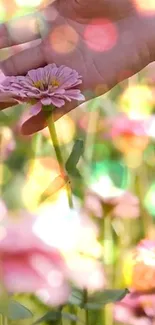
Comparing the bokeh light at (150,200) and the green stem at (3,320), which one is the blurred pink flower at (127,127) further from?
the green stem at (3,320)

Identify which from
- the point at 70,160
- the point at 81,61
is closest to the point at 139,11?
the point at 81,61

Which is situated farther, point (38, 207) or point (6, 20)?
point (6, 20)

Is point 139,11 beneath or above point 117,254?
above

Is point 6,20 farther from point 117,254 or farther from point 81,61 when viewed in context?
point 117,254

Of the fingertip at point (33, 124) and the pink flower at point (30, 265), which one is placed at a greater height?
the fingertip at point (33, 124)

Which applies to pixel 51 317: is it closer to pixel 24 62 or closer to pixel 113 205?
pixel 113 205

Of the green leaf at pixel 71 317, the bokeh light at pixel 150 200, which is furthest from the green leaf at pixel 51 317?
the bokeh light at pixel 150 200
